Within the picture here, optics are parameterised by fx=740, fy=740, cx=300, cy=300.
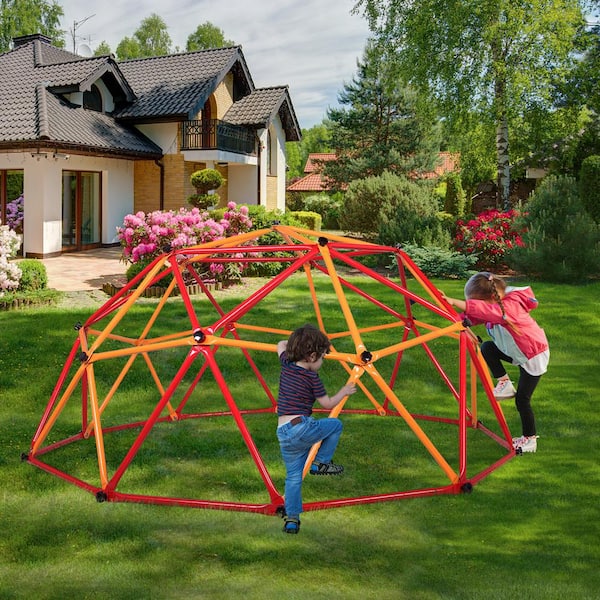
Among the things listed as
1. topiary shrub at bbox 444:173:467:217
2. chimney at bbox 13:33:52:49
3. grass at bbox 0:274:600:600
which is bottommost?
grass at bbox 0:274:600:600

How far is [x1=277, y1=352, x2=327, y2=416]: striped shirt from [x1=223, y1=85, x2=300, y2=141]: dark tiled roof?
24.4m

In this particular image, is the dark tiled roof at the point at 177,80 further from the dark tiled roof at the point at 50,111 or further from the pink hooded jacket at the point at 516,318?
the pink hooded jacket at the point at 516,318

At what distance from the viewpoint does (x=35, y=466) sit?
591cm

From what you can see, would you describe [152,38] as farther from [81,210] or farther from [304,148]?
[81,210]

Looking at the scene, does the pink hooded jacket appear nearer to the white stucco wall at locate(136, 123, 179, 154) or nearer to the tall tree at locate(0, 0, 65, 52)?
the white stucco wall at locate(136, 123, 179, 154)

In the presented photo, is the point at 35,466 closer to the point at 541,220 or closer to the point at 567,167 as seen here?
the point at 541,220

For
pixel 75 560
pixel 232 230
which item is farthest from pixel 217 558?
pixel 232 230

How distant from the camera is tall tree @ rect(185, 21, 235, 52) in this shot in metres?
58.7

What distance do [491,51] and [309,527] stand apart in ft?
63.5

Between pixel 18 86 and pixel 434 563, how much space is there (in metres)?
21.9

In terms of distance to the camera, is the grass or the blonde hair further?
the blonde hair

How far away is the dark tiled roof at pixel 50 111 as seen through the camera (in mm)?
19219

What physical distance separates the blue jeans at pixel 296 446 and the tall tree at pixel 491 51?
1819cm

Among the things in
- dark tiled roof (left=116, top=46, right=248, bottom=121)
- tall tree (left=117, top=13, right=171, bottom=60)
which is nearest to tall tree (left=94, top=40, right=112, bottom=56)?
tall tree (left=117, top=13, right=171, bottom=60)
